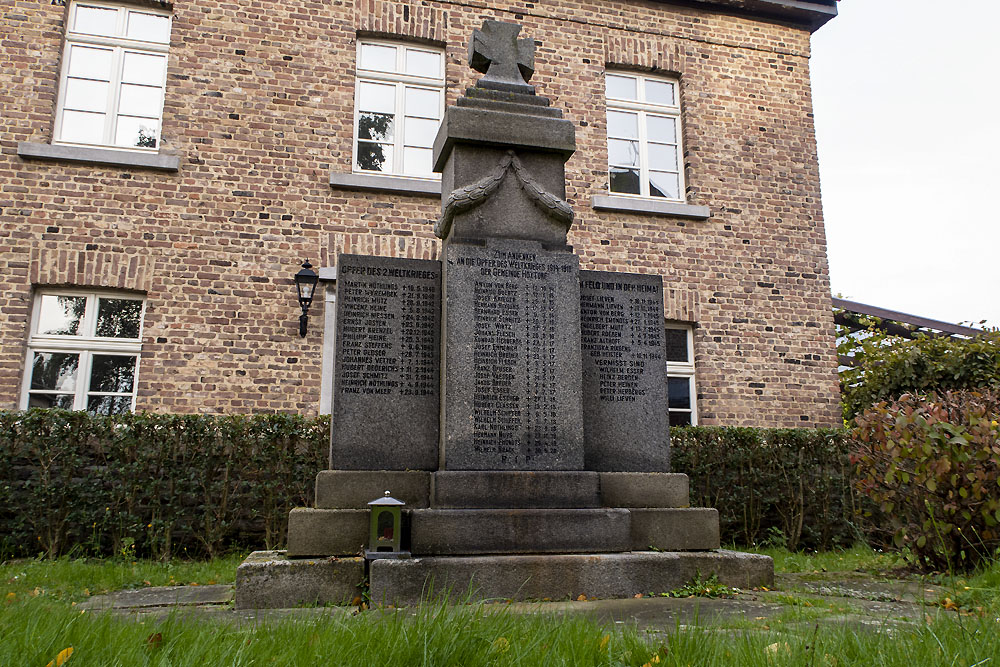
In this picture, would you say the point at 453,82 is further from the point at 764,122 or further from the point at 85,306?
the point at 85,306

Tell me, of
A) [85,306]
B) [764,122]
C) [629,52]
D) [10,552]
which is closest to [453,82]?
[629,52]

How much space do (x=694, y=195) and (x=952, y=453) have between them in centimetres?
661

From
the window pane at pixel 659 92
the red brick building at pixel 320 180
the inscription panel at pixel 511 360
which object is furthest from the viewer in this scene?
the window pane at pixel 659 92

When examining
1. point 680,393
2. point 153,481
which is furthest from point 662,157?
point 153,481

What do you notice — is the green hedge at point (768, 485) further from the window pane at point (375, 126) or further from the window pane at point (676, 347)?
the window pane at point (375, 126)

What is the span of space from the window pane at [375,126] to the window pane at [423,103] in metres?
0.32

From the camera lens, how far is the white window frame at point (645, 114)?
449 inches

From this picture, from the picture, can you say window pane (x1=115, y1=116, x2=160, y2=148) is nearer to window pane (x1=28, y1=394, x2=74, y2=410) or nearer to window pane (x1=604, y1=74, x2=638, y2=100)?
window pane (x1=28, y1=394, x2=74, y2=410)

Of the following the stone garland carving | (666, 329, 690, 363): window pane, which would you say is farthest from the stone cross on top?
(666, 329, 690, 363): window pane

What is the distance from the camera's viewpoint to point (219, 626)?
2695mm

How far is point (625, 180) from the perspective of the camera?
11.3m

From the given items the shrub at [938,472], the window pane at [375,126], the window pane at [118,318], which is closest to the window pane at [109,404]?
the window pane at [118,318]

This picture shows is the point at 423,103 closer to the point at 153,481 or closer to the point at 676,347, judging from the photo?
the point at 676,347

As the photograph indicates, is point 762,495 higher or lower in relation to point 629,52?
lower
